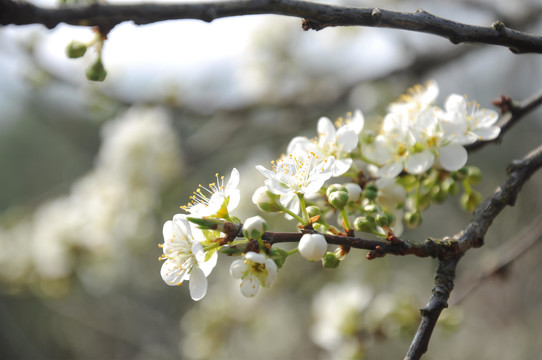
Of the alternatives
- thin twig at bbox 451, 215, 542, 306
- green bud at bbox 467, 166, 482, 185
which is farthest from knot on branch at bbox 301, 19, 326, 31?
thin twig at bbox 451, 215, 542, 306

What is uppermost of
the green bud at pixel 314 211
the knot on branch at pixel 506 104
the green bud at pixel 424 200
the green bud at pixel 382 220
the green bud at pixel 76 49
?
the green bud at pixel 76 49

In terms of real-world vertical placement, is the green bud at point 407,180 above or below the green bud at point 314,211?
above

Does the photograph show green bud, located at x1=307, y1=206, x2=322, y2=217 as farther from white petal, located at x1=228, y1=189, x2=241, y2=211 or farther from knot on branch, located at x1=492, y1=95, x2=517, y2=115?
knot on branch, located at x1=492, y1=95, x2=517, y2=115

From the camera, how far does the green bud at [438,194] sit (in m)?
1.46

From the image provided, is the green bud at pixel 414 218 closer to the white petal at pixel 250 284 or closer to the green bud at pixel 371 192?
the green bud at pixel 371 192

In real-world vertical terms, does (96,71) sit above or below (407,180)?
above

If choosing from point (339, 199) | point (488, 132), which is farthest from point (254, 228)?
point (488, 132)

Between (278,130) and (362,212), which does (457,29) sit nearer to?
(362,212)

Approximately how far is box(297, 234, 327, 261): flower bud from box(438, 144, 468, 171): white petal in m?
0.55

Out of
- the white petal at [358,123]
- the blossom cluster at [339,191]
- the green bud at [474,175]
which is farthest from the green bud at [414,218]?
the white petal at [358,123]

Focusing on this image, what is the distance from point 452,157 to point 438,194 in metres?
0.13

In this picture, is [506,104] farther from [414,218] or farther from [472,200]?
[414,218]

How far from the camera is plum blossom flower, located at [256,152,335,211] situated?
123 cm

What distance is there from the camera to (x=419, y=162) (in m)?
1.43
